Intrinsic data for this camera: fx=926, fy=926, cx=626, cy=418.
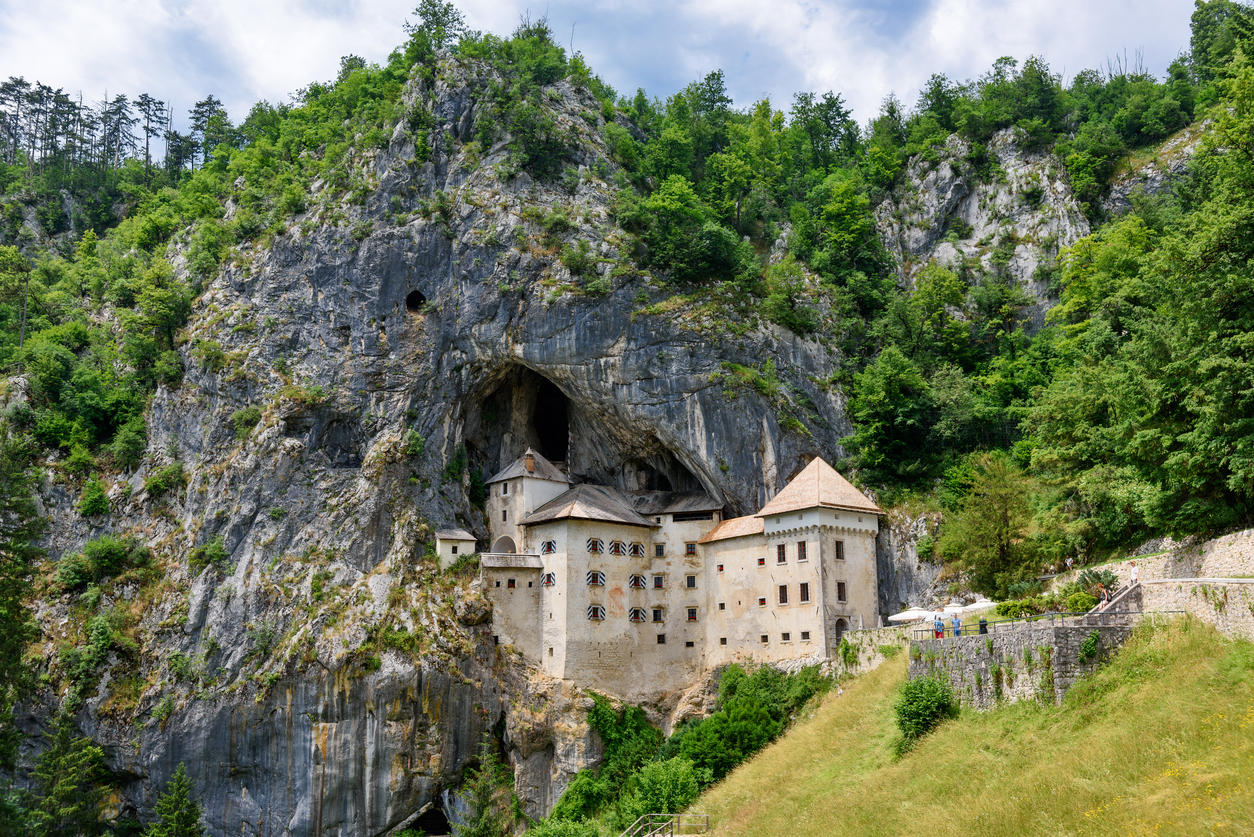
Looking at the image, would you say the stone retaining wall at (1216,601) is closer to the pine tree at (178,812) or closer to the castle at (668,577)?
the castle at (668,577)

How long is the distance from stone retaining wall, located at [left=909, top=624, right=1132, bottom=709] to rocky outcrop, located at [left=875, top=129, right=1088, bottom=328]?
35.1 m

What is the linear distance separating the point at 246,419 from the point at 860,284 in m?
38.9

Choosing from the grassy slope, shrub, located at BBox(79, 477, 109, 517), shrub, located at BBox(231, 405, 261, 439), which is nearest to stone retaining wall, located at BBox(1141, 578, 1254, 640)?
the grassy slope

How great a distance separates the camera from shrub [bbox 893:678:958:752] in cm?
2947

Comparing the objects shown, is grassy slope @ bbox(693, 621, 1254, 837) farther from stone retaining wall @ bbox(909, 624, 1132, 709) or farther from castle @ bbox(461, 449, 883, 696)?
castle @ bbox(461, 449, 883, 696)

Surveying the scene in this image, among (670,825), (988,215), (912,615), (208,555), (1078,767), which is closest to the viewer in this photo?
(1078,767)

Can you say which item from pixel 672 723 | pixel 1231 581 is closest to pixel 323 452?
pixel 672 723

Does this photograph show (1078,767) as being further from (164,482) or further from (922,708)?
(164,482)

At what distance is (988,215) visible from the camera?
65.7 meters

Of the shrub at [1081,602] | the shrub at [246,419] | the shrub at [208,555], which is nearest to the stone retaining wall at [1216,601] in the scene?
the shrub at [1081,602]

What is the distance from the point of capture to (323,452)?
176 feet

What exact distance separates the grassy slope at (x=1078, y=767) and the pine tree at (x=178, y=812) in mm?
27624

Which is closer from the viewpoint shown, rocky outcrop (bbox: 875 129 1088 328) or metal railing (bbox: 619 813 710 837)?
metal railing (bbox: 619 813 710 837)

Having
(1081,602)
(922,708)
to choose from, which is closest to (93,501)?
(922,708)
